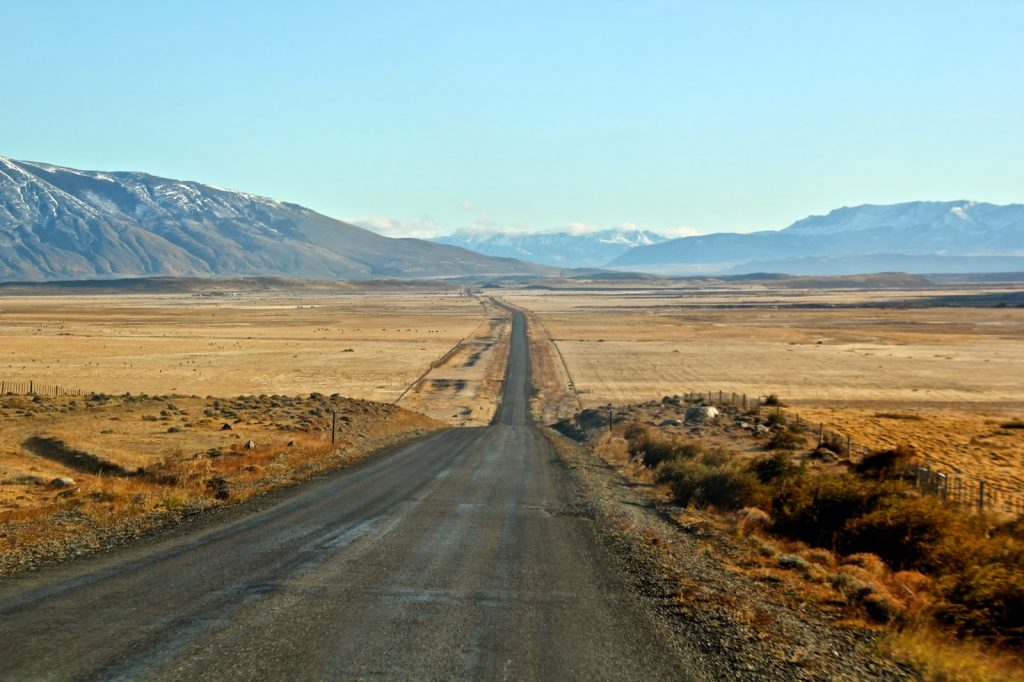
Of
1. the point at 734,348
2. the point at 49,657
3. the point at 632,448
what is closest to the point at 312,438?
the point at 632,448

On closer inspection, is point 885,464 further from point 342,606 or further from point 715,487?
point 342,606

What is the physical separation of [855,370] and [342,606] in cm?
6946

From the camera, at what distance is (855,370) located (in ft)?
239

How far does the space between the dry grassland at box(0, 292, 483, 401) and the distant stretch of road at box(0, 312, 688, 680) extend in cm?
4448

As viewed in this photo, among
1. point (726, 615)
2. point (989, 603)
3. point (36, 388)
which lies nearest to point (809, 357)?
point (36, 388)

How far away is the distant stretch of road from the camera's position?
8812mm

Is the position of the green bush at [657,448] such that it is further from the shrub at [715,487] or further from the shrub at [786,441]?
the shrub at [715,487]

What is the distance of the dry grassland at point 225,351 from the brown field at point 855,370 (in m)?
17.7

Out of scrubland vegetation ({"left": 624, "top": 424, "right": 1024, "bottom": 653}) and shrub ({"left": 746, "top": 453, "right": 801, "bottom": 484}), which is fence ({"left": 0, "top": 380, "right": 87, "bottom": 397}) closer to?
scrubland vegetation ({"left": 624, "top": 424, "right": 1024, "bottom": 653})

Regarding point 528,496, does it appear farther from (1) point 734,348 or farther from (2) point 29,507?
(1) point 734,348

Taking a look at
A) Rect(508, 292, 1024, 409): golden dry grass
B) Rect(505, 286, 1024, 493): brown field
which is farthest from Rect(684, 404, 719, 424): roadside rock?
Rect(508, 292, 1024, 409): golden dry grass

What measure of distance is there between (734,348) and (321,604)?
8894cm

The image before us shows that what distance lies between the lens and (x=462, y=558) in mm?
13984

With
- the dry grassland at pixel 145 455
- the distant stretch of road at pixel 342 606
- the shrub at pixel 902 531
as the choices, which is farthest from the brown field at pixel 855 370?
the dry grassland at pixel 145 455
